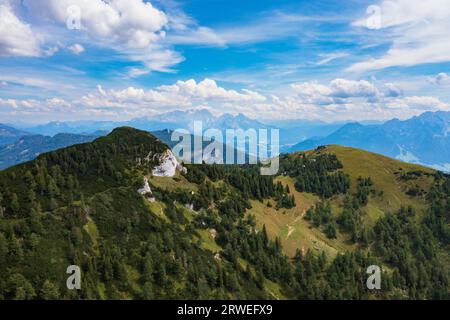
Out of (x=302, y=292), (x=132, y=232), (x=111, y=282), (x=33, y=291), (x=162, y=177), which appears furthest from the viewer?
(x=162, y=177)

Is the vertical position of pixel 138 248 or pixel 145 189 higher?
pixel 145 189

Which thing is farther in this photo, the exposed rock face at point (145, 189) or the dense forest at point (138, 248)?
the exposed rock face at point (145, 189)

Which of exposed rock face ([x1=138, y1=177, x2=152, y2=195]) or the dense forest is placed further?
exposed rock face ([x1=138, y1=177, x2=152, y2=195])

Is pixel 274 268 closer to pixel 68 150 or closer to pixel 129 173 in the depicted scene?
pixel 129 173

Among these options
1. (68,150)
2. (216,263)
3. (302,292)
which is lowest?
(302,292)

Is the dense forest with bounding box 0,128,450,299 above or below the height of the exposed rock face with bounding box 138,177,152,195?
below

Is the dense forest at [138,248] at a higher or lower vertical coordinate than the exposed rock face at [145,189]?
lower

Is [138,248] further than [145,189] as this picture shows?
No

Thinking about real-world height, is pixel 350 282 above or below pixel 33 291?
below

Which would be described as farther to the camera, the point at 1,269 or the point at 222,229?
the point at 222,229
